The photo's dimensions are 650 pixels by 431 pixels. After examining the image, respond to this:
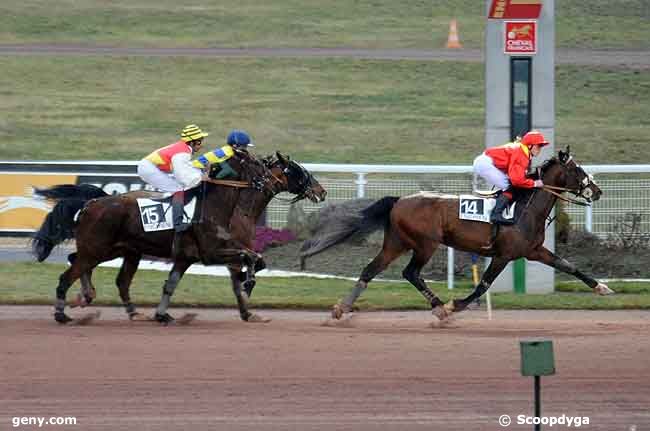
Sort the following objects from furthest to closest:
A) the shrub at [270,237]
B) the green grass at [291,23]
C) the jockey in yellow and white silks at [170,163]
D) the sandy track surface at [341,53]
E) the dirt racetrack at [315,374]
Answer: the green grass at [291,23]
the sandy track surface at [341,53]
the shrub at [270,237]
the jockey in yellow and white silks at [170,163]
the dirt racetrack at [315,374]

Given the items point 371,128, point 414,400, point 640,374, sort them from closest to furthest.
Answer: point 414,400 → point 640,374 → point 371,128

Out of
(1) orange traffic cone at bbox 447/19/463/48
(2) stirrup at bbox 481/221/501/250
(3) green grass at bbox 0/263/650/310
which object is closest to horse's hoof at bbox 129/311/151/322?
(3) green grass at bbox 0/263/650/310

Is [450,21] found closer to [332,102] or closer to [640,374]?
[332,102]

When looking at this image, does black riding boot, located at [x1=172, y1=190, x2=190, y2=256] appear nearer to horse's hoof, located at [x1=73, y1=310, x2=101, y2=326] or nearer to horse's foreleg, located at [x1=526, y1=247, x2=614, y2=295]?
horse's hoof, located at [x1=73, y1=310, x2=101, y2=326]

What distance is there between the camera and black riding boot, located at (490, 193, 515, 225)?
1313cm

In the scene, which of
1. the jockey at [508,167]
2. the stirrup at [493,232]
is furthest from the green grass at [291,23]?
the stirrup at [493,232]

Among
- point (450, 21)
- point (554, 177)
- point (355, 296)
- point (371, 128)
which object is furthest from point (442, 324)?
point (450, 21)

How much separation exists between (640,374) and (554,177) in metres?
3.26

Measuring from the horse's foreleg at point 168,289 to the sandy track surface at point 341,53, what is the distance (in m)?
21.2

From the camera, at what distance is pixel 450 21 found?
3769 centimetres

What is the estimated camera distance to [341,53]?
3422cm

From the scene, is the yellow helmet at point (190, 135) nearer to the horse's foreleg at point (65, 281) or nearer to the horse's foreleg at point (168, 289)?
the horse's foreleg at point (168, 289)

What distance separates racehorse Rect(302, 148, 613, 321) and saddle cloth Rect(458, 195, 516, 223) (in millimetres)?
52

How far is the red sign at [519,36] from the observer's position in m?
15.5
